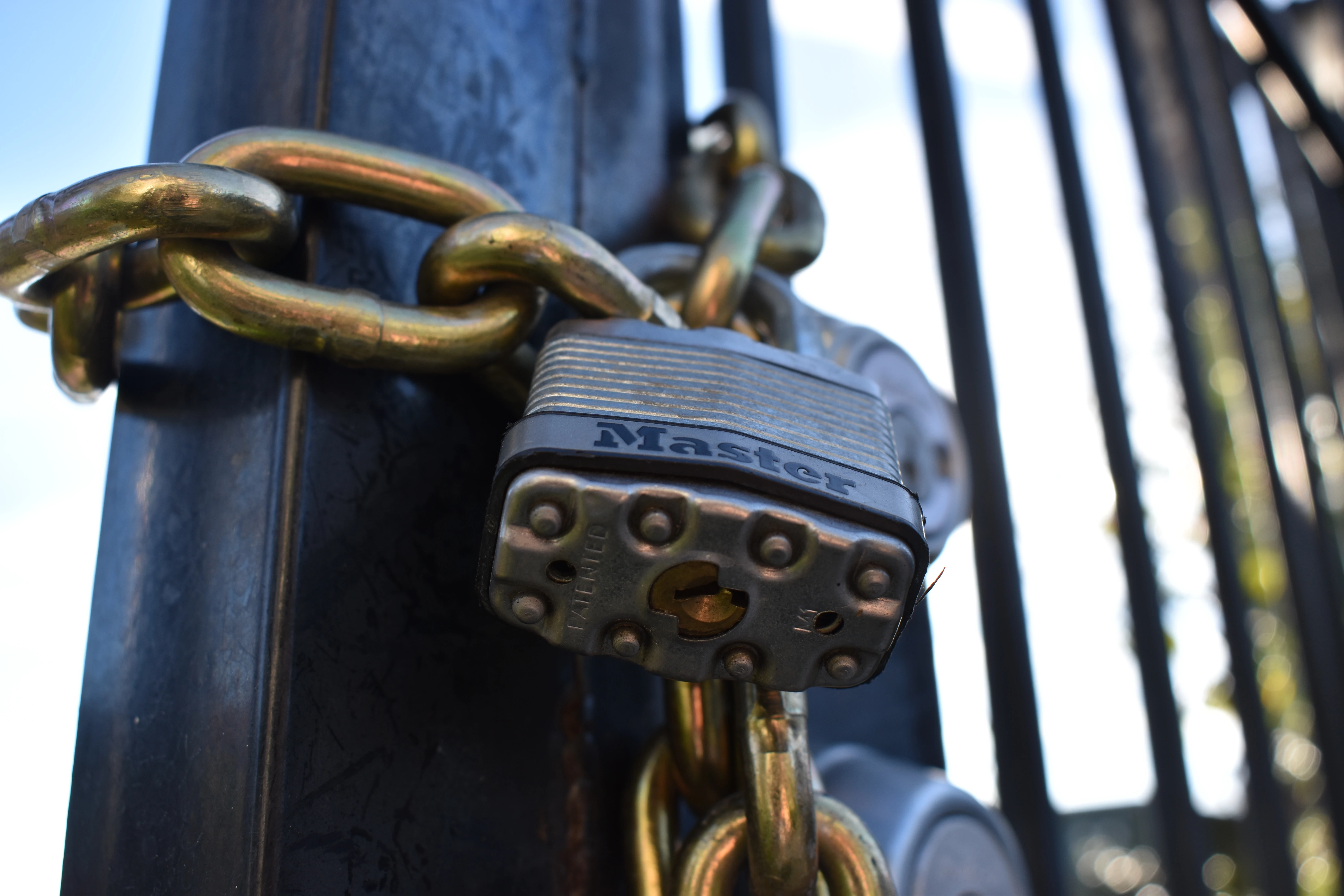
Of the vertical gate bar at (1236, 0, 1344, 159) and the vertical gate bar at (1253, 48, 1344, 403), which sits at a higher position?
the vertical gate bar at (1253, 48, 1344, 403)

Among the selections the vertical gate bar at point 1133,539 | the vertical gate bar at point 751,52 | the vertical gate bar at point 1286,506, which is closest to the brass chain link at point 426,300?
the vertical gate bar at point 751,52

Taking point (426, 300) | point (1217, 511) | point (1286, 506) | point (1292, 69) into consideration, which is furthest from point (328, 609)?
point (1286, 506)

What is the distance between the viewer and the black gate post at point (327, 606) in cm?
36

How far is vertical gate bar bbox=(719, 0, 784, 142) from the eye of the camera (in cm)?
72

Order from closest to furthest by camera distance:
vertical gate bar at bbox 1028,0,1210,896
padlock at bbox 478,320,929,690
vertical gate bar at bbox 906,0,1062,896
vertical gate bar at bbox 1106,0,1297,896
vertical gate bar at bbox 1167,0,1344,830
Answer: padlock at bbox 478,320,929,690 → vertical gate bar at bbox 906,0,1062,896 → vertical gate bar at bbox 1028,0,1210,896 → vertical gate bar at bbox 1106,0,1297,896 → vertical gate bar at bbox 1167,0,1344,830

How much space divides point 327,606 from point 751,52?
522 mm

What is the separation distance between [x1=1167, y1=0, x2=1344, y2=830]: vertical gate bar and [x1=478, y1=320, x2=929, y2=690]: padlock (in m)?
→ 1.07

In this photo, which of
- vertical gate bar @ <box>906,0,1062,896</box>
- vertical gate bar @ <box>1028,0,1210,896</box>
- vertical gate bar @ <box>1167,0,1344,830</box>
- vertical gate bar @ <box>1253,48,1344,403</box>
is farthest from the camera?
vertical gate bar @ <box>1253,48,1344,403</box>

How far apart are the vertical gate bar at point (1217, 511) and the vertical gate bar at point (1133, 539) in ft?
0.42

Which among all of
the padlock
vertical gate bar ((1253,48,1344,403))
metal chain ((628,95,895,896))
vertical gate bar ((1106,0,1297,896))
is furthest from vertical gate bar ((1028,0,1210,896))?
vertical gate bar ((1253,48,1344,403))

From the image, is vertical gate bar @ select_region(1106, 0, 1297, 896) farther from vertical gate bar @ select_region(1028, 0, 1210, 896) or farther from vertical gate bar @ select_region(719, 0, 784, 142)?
vertical gate bar @ select_region(719, 0, 784, 142)

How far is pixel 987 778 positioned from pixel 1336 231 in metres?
1.49

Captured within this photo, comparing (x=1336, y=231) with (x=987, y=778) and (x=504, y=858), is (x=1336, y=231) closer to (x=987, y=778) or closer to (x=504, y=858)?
(x=987, y=778)

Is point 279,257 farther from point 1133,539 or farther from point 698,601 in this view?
point 1133,539
